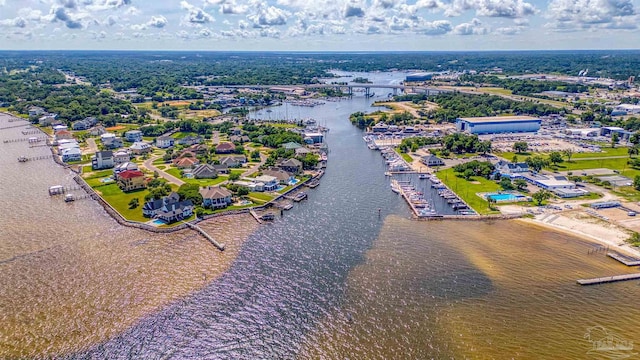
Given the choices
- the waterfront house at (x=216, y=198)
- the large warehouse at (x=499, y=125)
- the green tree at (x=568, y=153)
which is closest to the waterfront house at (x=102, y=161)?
the waterfront house at (x=216, y=198)

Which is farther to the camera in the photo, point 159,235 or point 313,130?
point 313,130

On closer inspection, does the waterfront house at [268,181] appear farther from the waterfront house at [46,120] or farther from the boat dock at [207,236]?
the waterfront house at [46,120]

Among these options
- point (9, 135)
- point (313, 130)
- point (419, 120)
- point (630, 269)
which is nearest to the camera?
point (630, 269)

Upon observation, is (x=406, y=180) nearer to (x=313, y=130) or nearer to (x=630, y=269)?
(x=630, y=269)

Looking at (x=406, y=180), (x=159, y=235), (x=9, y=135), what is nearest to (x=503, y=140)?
(x=406, y=180)

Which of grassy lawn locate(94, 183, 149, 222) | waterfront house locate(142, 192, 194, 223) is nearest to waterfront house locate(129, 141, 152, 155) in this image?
grassy lawn locate(94, 183, 149, 222)

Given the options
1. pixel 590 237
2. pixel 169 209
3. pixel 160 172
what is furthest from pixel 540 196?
pixel 160 172

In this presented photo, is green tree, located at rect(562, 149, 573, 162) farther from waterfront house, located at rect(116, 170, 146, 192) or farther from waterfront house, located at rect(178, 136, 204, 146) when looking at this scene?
waterfront house, located at rect(116, 170, 146, 192)

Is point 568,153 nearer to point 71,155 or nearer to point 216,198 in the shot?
point 216,198
